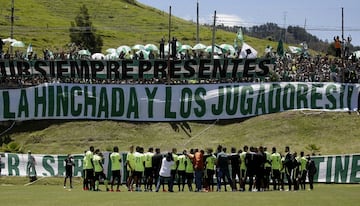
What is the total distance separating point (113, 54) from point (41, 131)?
11726 mm

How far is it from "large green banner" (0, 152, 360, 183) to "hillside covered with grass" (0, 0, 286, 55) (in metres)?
43.2

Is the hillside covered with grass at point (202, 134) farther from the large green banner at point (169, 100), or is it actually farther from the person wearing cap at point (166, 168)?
the person wearing cap at point (166, 168)

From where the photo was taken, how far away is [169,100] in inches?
Answer: 1764

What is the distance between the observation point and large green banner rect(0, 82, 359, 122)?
144ft

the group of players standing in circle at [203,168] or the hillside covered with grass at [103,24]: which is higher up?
the hillside covered with grass at [103,24]

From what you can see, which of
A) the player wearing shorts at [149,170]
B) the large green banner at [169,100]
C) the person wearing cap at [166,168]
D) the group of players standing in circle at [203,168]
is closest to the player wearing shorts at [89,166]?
the group of players standing in circle at [203,168]

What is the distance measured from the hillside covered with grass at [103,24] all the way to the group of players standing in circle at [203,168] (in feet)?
167

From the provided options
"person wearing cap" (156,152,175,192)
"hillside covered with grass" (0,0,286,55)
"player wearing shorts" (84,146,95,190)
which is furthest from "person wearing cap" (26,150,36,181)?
"hillside covered with grass" (0,0,286,55)

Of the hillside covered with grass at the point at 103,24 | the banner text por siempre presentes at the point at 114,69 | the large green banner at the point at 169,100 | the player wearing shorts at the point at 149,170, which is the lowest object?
the player wearing shorts at the point at 149,170

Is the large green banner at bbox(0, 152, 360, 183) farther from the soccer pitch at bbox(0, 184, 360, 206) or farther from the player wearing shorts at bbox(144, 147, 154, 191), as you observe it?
the soccer pitch at bbox(0, 184, 360, 206)

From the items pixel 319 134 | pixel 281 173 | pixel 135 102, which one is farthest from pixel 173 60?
pixel 281 173

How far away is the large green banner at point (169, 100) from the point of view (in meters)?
43.9

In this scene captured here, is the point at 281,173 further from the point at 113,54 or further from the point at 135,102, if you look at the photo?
the point at 113,54

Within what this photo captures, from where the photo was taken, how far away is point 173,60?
45.9m
